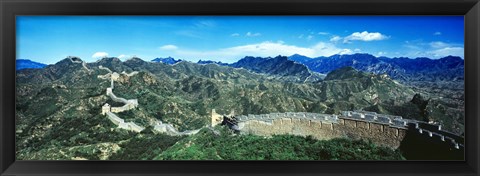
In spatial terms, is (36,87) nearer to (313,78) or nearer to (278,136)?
Answer: (278,136)

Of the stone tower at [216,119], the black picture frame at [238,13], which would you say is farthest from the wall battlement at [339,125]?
the black picture frame at [238,13]

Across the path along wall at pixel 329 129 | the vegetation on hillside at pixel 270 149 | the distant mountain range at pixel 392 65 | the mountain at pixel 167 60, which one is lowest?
the vegetation on hillside at pixel 270 149

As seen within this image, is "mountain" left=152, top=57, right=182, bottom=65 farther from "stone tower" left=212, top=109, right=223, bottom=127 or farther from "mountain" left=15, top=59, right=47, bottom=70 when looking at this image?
"mountain" left=15, top=59, right=47, bottom=70

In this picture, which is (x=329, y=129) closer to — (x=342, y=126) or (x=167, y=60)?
(x=342, y=126)

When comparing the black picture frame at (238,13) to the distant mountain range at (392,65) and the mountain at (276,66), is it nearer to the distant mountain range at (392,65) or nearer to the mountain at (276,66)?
the distant mountain range at (392,65)

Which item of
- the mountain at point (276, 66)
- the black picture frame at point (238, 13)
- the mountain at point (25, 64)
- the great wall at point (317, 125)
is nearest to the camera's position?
the black picture frame at point (238, 13)

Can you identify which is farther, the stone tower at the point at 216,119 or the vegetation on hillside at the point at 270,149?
the stone tower at the point at 216,119

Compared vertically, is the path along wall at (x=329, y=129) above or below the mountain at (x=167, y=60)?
below
